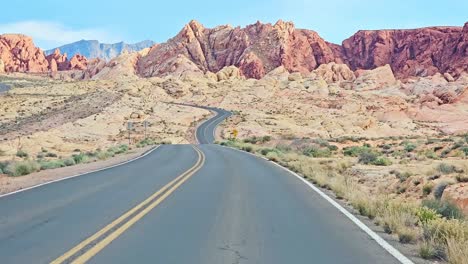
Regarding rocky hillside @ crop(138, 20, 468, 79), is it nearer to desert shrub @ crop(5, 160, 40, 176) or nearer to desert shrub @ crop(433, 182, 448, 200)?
desert shrub @ crop(5, 160, 40, 176)

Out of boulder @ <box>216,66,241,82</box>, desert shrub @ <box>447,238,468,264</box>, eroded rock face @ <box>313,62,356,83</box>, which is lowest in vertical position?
desert shrub @ <box>447,238,468,264</box>

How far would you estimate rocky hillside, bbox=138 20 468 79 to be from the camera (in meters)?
178

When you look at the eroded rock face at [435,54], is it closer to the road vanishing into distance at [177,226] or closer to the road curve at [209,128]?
the road curve at [209,128]

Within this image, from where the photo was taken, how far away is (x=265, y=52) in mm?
187000

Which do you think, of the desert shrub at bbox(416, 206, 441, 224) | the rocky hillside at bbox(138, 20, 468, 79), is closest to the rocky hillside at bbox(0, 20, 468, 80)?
the rocky hillside at bbox(138, 20, 468, 79)

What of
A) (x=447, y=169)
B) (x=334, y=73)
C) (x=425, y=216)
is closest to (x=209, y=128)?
(x=447, y=169)

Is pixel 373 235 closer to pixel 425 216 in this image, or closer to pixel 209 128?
pixel 425 216

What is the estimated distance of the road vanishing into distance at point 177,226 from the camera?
23.5ft

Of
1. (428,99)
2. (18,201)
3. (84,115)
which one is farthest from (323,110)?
(18,201)

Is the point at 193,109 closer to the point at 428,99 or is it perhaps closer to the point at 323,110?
the point at 323,110

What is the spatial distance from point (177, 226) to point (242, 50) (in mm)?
180125

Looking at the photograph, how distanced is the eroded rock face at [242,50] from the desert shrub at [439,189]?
16074 cm

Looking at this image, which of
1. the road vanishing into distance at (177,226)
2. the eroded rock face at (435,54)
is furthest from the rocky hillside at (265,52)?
the road vanishing into distance at (177,226)

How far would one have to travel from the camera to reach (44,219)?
32.6ft
